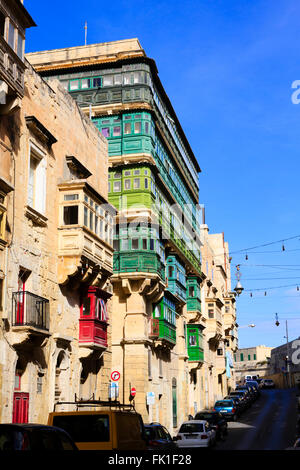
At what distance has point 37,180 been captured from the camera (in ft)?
71.0

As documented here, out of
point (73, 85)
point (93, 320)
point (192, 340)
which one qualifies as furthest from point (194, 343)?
point (93, 320)

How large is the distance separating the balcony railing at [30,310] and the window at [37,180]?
11.6 ft

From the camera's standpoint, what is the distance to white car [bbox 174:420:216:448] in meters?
24.9

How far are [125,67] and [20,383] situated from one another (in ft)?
74.7

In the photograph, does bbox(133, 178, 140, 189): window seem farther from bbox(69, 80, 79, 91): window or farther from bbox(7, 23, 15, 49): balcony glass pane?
bbox(7, 23, 15, 49): balcony glass pane

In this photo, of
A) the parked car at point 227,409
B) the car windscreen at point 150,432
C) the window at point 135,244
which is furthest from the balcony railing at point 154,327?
the car windscreen at point 150,432

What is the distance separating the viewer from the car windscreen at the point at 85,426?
12383mm

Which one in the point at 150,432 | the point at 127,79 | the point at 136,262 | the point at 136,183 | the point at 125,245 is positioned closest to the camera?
the point at 150,432

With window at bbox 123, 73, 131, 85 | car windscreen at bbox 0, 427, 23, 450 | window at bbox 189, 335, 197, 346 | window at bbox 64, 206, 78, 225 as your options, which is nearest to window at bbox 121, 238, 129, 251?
window at bbox 123, 73, 131, 85

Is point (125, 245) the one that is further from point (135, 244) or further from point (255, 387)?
point (255, 387)

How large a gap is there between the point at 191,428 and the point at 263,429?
12.7 metres

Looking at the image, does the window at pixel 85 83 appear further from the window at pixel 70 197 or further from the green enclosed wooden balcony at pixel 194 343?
the green enclosed wooden balcony at pixel 194 343

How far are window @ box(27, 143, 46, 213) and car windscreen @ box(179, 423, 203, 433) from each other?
11.6m
